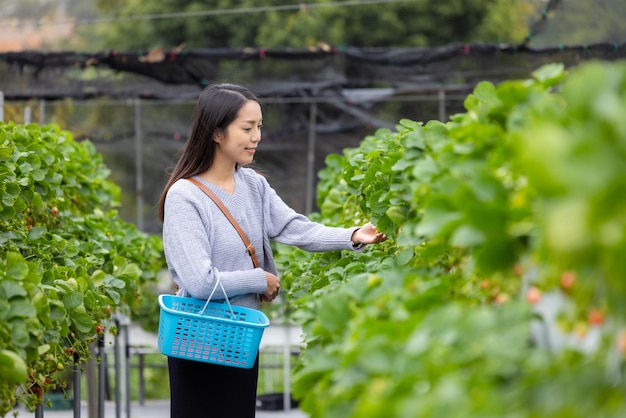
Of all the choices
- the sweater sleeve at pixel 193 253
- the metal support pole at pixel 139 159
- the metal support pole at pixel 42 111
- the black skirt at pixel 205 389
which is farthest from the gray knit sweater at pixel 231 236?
the metal support pole at pixel 42 111

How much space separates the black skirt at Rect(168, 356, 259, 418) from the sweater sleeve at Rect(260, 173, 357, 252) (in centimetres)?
54

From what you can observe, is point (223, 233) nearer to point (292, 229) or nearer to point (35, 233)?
point (292, 229)

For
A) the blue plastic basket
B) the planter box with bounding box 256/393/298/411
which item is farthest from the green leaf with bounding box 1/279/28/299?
the planter box with bounding box 256/393/298/411

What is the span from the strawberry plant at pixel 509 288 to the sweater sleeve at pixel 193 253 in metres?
1.19

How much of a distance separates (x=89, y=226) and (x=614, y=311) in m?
4.14

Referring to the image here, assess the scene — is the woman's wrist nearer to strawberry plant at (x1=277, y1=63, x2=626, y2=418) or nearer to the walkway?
strawberry plant at (x1=277, y1=63, x2=626, y2=418)

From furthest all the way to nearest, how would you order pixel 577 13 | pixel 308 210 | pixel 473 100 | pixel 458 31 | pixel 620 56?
pixel 458 31, pixel 577 13, pixel 308 210, pixel 620 56, pixel 473 100

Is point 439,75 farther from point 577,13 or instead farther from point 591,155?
point 591,155

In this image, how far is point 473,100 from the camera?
2322mm

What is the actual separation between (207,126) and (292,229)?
52cm

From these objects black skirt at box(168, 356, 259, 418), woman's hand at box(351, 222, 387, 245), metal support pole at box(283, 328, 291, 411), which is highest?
woman's hand at box(351, 222, 387, 245)

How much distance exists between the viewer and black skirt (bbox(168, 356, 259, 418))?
3566 mm

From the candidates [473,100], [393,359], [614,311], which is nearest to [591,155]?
[614,311]

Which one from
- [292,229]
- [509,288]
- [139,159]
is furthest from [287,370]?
[509,288]
